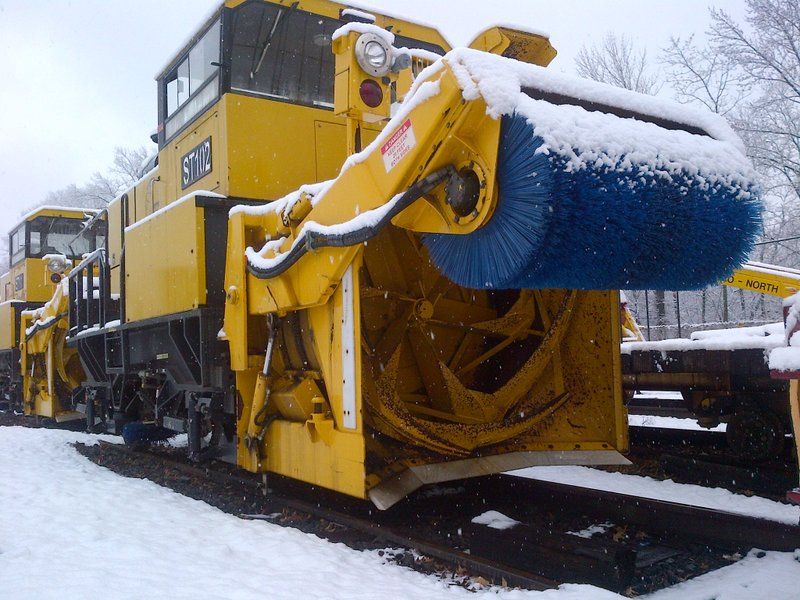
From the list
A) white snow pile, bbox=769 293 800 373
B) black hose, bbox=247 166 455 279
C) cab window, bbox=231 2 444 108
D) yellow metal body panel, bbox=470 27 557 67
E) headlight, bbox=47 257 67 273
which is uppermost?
cab window, bbox=231 2 444 108

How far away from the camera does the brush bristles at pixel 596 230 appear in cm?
301

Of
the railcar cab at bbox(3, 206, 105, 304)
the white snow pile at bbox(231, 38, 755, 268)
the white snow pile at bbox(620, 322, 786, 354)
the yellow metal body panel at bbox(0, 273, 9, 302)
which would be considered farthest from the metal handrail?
the yellow metal body panel at bbox(0, 273, 9, 302)

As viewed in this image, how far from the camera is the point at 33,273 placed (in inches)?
519

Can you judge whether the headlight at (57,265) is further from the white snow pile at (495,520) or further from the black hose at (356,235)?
the white snow pile at (495,520)

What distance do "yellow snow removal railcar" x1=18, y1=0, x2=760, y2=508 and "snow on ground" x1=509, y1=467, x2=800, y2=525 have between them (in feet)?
2.57

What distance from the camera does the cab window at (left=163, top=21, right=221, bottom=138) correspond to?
5.64 metres

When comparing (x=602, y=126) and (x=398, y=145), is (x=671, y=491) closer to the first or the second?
(x=602, y=126)

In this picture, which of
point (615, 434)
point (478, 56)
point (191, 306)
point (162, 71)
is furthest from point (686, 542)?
point (162, 71)

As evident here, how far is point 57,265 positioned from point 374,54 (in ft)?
31.1

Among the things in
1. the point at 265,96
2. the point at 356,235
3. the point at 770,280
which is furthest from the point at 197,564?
the point at 770,280

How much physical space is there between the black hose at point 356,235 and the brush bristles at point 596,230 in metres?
0.33

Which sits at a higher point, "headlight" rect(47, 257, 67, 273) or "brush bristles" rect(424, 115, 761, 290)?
"headlight" rect(47, 257, 67, 273)

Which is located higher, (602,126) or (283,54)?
(283,54)

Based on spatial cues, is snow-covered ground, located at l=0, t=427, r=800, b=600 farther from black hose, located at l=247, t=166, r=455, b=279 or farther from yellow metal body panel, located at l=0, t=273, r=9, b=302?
yellow metal body panel, located at l=0, t=273, r=9, b=302
